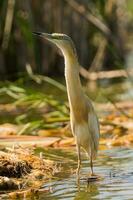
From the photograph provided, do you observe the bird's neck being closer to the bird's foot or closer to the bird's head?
the bird's head

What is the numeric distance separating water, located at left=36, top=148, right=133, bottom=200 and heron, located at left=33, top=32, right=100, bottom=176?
0.24m

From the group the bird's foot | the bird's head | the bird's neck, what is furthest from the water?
the bird's head

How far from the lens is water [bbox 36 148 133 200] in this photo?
598 cm

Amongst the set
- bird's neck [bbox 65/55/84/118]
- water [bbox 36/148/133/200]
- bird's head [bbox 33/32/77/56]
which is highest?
bird's head [bbox 33/32/77/56]

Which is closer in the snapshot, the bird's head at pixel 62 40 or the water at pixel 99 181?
the water at pixel 99 181

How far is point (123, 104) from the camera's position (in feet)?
38.0

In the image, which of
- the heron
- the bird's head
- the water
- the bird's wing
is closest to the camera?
the water

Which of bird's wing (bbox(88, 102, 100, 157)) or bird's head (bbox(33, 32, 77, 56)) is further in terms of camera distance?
bird's wing (bbox(88, 102, 100, 157))

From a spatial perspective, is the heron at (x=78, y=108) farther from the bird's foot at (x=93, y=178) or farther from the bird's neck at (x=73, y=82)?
the bird's foot at (x=93, y=178)

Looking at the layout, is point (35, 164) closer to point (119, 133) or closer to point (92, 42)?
point (119, 133)

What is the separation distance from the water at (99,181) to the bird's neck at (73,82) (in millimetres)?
697

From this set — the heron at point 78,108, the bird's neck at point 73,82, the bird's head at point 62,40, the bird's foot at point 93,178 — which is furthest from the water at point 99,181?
the bird's head at point 62,40

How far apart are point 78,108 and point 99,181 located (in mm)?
713

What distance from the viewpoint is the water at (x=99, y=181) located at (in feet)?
19.6
